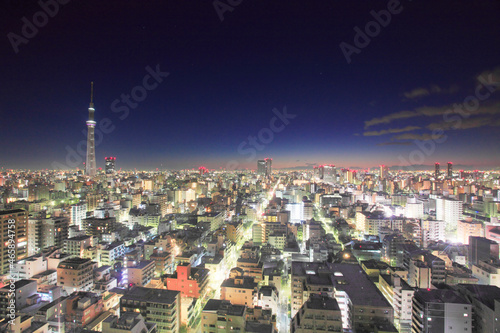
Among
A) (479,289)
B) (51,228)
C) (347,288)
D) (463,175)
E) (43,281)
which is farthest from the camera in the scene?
(463,175)

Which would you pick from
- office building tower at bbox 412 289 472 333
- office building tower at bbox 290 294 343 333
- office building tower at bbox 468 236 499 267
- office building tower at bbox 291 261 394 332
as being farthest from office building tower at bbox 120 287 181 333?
office building tower at bbox 468 236 499 267

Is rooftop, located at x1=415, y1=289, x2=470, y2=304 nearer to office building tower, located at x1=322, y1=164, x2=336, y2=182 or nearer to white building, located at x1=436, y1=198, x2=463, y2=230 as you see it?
white building, located at x1=436, y1=198, x2=463, y2=230

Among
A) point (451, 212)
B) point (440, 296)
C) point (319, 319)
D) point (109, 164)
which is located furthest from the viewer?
point (109, 164)

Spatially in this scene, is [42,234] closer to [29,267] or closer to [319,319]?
[29,267]

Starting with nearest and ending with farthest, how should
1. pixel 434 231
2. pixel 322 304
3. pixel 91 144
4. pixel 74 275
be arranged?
1. pixel 322 304
2. pixel 74 275
3. pixel 434 231
4. pixel 91 144

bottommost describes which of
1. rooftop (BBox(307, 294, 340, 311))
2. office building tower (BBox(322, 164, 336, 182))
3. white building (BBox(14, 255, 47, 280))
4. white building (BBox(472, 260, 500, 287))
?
white building (BBox(472, 260, 500, 287))

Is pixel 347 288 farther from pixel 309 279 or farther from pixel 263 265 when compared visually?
pixel 263 265

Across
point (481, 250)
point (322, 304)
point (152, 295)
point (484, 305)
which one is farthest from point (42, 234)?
point (481, 250)

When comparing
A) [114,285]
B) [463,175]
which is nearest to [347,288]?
[114,285]

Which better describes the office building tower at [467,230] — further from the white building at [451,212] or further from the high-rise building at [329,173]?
the high-rise building at [329,173]
